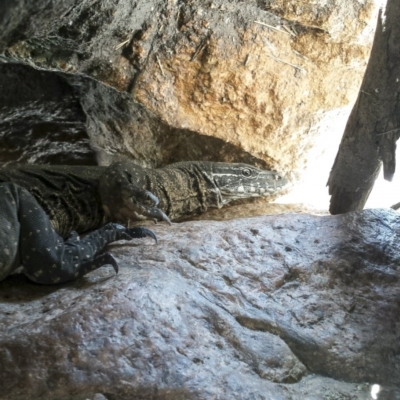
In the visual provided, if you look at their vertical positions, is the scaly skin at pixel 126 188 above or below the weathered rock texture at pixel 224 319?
above

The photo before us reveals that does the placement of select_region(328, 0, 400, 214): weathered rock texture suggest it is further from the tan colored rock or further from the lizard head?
the tan colored rock

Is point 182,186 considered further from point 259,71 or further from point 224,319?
point 224,319

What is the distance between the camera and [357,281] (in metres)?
4.25

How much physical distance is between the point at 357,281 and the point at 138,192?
92.8 inches

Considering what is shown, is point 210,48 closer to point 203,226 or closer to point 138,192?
point 138,192

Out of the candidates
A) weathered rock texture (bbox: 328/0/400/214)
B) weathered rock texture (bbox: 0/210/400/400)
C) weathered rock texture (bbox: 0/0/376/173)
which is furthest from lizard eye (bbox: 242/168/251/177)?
weathered rock texture (bbox: 0/210/400/400)

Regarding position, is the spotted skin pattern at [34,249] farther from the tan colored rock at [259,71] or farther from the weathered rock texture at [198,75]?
the tan colored rock at [259,71]

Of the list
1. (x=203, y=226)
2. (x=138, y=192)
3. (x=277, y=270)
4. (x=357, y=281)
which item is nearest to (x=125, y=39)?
(x=138, y=192)

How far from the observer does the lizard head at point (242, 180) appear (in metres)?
6.82

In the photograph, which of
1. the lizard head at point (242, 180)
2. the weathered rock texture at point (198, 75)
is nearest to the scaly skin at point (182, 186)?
the lizard head at point (242, 180)

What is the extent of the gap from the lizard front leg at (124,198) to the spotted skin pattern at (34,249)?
1500 mm

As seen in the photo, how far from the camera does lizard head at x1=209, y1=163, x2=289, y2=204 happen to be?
682 cm

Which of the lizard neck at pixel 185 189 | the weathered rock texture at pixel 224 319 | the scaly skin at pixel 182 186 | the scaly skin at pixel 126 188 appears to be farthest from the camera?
the lizard neck at pixel 185 189

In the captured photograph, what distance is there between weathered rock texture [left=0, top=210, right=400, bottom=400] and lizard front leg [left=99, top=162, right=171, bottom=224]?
2.35 ft
